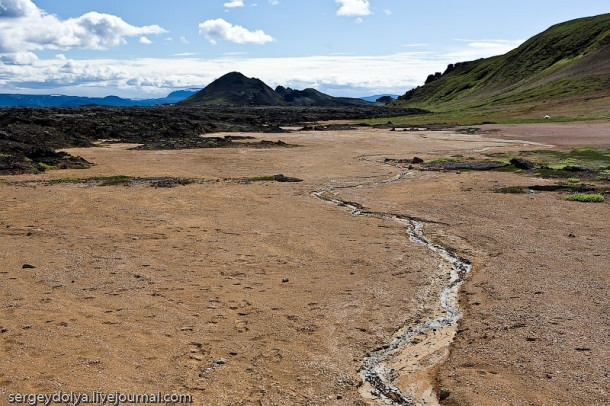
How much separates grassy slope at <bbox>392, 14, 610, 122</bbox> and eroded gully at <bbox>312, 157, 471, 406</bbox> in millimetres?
85687

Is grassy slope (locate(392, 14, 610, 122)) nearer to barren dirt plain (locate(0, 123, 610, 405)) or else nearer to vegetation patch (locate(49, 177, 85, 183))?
barren dirt plain (locate(0, 123, 610, 405))

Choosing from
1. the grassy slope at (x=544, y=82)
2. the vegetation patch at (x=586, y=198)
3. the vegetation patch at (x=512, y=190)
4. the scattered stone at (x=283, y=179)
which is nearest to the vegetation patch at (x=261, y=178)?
the scattered stone at (x=283, y=179)

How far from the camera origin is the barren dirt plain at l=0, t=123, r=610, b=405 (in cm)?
820

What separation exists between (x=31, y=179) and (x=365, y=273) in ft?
73.9

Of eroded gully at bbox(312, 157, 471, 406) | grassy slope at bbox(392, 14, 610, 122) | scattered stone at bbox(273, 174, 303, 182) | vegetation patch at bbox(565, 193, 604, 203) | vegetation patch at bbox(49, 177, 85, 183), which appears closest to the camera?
eroded gully at bbox(312, 157, 471, 406)

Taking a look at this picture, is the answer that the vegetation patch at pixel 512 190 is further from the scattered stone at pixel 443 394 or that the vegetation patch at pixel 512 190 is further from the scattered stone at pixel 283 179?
the scattered stone at pixel 443 394

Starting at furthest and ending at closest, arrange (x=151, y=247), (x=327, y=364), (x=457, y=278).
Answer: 1. (x=151, y=247)
2. (x=457, y=278)
3. (x=327, y=364)

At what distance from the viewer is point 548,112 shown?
100250 mm

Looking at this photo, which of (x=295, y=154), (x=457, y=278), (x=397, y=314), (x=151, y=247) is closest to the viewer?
(x=397, y=314)

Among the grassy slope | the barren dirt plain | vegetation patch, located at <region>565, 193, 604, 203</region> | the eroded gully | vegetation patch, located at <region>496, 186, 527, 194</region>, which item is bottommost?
the eroded gully

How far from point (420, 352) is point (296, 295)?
345 cm

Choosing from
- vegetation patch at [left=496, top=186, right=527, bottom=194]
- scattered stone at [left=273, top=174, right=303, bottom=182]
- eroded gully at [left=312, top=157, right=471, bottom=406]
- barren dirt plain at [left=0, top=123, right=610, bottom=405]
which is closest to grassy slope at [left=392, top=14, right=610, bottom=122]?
vegetation patch at [left=496, top=186, right=527, bottom=194]

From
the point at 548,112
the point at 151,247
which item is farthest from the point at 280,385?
the point at 548,112

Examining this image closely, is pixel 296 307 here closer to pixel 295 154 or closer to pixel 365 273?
pixel 365 273
